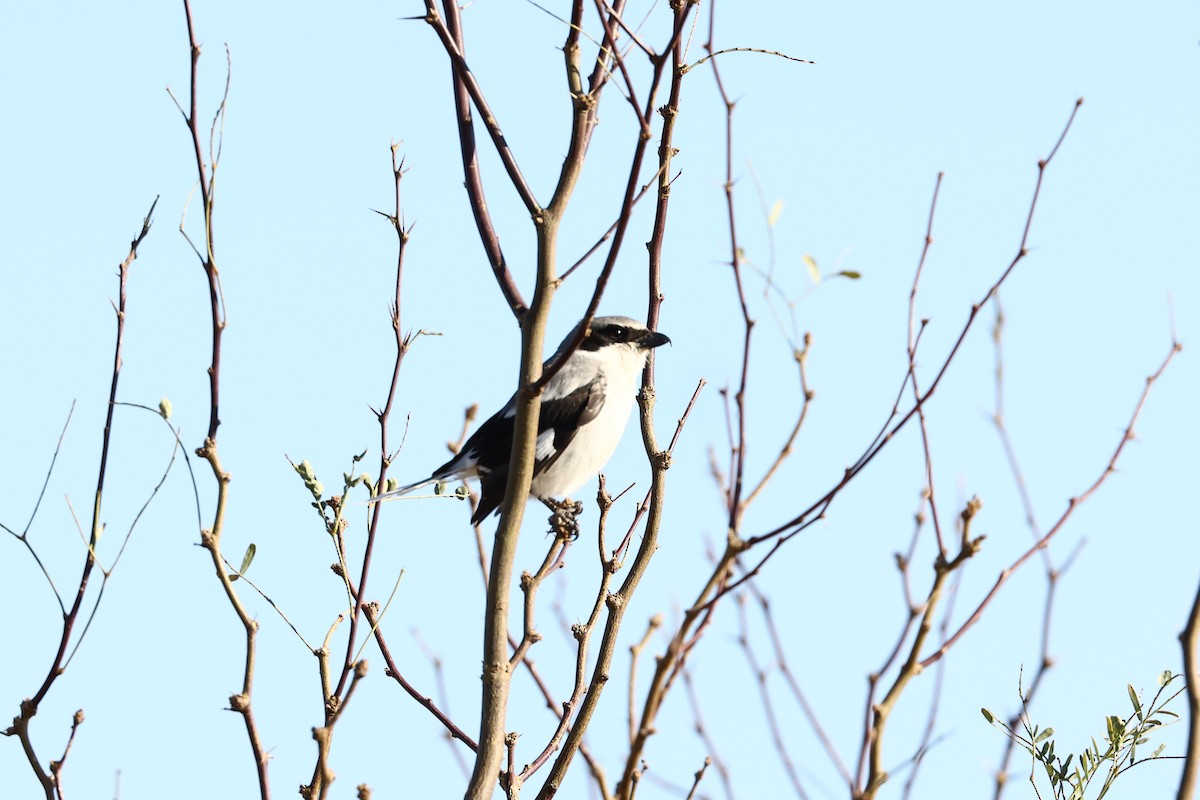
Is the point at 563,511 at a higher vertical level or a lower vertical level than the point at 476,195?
higher

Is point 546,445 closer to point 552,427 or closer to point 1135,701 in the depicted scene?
point 552,427

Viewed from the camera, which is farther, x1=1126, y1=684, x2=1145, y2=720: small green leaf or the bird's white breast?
the bird's white breast

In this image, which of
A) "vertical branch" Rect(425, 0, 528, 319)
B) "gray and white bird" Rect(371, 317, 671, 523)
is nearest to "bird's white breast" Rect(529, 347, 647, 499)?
"gray and white bird" Rect(371, 317, 671, 523)

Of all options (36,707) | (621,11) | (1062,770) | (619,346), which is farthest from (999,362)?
(619,346)

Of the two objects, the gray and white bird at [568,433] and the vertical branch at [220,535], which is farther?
the gray and white bird at [568,433]

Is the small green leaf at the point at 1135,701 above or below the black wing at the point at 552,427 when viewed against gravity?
below

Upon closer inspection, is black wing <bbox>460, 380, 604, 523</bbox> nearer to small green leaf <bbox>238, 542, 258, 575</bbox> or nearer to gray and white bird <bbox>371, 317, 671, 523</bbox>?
gray and white bird <bbox>371, 317, 671, 523</bbox>

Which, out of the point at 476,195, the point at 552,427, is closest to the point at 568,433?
the point at 552,427

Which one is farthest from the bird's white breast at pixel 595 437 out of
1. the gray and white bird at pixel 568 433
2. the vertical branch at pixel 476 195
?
the vertical branch at pixel 476 195

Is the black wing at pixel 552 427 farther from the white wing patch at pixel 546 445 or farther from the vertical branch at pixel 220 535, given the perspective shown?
the vertical branch at pixel 220 535

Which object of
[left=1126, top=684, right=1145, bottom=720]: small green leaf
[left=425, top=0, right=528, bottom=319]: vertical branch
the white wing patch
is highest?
the white wing patch

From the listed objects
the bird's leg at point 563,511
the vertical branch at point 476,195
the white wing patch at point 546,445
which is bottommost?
the vertical branch at point 476,195

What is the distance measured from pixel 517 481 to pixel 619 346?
337cm

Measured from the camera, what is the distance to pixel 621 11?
11.6 feet
